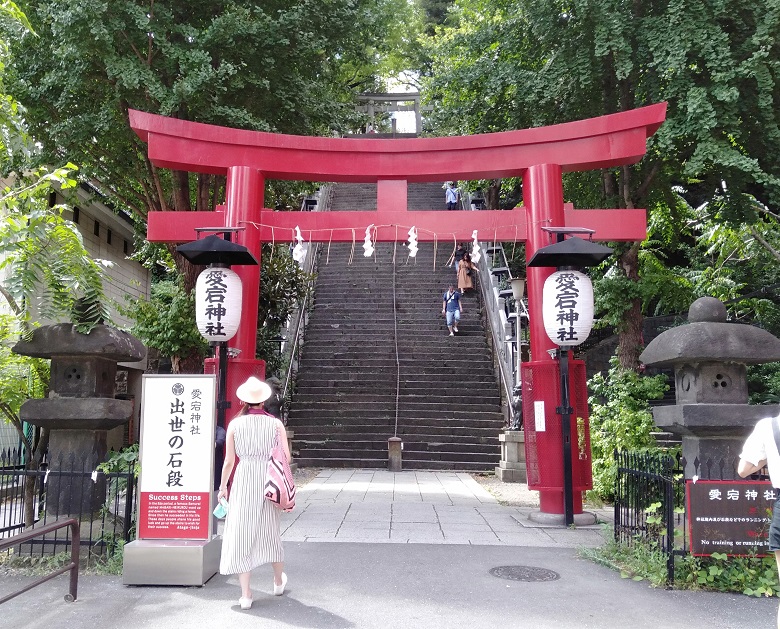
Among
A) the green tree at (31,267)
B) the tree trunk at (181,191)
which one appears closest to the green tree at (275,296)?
the tree trunk at (181,191)

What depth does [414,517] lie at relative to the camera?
8.70m

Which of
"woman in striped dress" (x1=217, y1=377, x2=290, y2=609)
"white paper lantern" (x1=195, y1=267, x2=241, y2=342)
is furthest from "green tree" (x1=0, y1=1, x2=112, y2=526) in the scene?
"woman in striped dress" (x1=217, y1=377, x2=290, y2=609)

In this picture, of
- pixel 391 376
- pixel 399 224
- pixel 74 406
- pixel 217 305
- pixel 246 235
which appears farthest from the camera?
pixel 391 376

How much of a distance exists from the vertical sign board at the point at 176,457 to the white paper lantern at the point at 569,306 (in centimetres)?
→ 446

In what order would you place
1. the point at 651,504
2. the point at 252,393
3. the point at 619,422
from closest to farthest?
the point at 252,393
the point at 651,504
the point at 619,422

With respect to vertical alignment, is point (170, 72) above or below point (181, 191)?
above

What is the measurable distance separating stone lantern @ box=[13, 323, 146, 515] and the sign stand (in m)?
1.17

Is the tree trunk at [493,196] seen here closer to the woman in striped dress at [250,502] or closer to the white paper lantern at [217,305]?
the white paper lantern at [217,305]

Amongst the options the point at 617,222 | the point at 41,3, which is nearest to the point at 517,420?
the point at 617,222

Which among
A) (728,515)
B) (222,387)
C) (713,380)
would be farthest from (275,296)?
(728,515)

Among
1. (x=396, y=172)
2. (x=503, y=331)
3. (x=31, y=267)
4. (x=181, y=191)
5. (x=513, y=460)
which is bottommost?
(x=513, y=460)

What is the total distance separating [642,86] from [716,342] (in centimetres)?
604

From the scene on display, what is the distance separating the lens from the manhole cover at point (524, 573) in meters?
5.94

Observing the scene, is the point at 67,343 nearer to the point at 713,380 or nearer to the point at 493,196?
the point at 713,380
